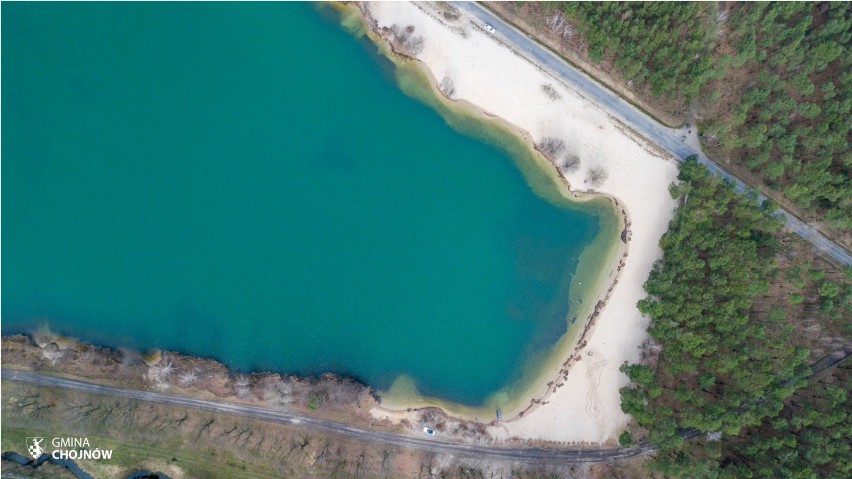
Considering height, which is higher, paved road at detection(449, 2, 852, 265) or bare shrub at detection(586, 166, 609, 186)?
paved road at detection(449, 2, 852, 265)

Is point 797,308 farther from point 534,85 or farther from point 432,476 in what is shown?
point 432,476

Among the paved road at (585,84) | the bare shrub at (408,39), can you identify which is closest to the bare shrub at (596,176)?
the paved road at (585,84)

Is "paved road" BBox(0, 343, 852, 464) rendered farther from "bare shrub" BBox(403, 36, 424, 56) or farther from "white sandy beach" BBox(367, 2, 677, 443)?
"bare shrub" BBox(403, 36, 424, 56)

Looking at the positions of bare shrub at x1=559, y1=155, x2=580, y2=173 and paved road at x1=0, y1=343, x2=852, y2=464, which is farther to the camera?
bare shrub at x1=559, y1=155, x2=580, y2=173

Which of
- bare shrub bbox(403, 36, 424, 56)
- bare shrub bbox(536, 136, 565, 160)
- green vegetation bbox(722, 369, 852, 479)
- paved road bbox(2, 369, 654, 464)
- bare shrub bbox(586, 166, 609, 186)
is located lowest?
paved road bbox(2, 369, 654, 464)

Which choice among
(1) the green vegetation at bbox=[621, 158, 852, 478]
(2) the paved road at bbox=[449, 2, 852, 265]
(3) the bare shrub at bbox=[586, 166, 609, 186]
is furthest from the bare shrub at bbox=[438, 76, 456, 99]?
(1) the green vegetation at bbox=[621, 158, 852, 478]

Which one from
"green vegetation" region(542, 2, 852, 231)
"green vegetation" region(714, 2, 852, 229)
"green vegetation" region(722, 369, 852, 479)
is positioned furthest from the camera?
"green vegetation" region(542, 2, 852, 231)

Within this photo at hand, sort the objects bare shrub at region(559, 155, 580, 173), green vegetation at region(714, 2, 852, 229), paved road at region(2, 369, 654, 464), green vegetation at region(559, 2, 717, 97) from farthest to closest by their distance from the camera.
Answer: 1. bare shrub at region(559, 155, 580, 173)
2. paved road at region(2, 369, 654, 464)
3. green vegetation at region(559, 2, 717, 97)
4. green vegetation at region(714, 2, 852, 229)
